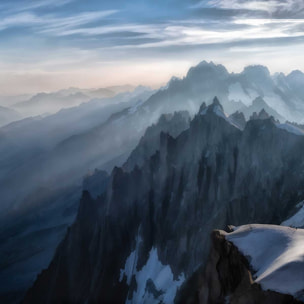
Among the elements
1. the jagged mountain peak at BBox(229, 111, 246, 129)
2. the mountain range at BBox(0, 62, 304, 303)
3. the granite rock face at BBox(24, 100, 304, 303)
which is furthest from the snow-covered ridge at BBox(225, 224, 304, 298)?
the jagged mountain peak at BBox(229, 111, 246, 129)

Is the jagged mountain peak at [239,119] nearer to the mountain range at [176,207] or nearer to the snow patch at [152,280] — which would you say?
the mountain range at [176,207]

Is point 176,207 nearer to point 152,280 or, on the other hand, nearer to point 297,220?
point 152,280

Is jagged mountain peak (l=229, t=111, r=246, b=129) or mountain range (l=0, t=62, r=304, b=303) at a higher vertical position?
jagged mountain peak (l=229, t=111, r=246, b=129)

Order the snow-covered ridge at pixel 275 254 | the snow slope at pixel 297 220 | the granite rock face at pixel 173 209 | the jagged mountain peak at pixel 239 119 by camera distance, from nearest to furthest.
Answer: the snow-covered ridge at pixel 275 254
the snow slope at pixel 297 220
the granite rock face at pixel 173 209
the jagged mountain peak at pixel 239 119

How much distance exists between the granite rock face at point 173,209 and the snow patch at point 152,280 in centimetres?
33

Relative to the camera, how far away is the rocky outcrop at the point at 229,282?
21453 millimetres

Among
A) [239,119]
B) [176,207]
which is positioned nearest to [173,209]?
[176,207]

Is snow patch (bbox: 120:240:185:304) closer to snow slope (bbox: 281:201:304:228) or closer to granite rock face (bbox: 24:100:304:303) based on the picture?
granite rock face (bbox: 24:100:304:303)

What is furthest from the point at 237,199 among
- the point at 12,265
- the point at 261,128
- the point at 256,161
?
the point at 12,265

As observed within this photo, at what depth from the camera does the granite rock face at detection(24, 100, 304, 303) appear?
249 feet

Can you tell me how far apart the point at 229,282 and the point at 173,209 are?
7385cm

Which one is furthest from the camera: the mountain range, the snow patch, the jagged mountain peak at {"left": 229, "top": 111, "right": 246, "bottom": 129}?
the jagged mountain peak at {"left": 229, "top": 111, "right": 246, "bottom": 129}

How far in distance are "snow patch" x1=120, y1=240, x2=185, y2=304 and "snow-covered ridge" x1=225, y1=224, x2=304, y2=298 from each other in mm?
53087

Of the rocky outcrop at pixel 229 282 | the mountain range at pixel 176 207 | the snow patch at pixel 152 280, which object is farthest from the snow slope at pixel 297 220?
the snow patch at pixel 152 280
